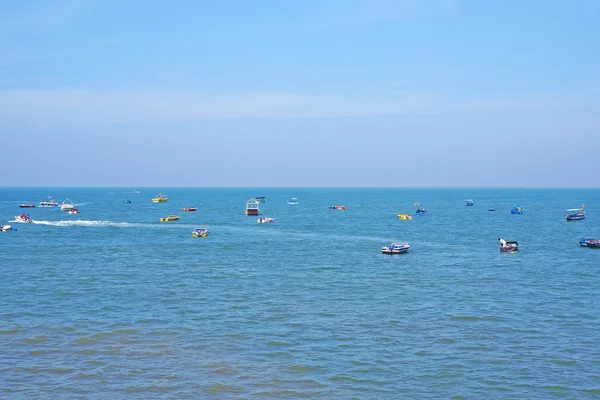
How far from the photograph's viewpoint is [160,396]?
29547 mm

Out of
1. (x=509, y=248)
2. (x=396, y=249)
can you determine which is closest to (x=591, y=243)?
(x=509, y=248)

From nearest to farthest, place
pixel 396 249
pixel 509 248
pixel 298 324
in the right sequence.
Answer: pixel 298 324
pixel 396 249
pixel 509 248

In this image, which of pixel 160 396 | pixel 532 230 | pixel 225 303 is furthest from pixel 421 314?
pixel 532 230

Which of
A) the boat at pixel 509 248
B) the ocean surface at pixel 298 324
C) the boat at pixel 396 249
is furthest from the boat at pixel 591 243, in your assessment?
the boat at pixel 396 249

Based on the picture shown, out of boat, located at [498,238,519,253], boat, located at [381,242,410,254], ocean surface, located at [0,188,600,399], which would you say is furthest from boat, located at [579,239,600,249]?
boat, located at [381,242,410,254]

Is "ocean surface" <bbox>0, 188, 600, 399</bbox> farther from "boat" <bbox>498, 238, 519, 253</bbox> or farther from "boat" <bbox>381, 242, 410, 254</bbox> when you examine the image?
"boat" <bbox>498, 238, 519, 253</bbox>

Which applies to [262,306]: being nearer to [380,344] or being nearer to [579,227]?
[380,344]

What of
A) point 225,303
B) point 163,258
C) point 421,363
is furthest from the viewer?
point 163,258

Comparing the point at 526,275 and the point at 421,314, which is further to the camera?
the point at 526,275

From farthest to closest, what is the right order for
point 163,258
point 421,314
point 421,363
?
point 163,258, point 421,314, point 421,363

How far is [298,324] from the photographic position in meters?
43.2

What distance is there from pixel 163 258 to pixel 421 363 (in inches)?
2031

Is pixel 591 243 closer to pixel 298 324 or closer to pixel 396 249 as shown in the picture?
pixel 396 249

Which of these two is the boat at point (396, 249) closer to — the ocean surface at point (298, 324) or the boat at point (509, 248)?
the ocean surface at point (298, 324)
